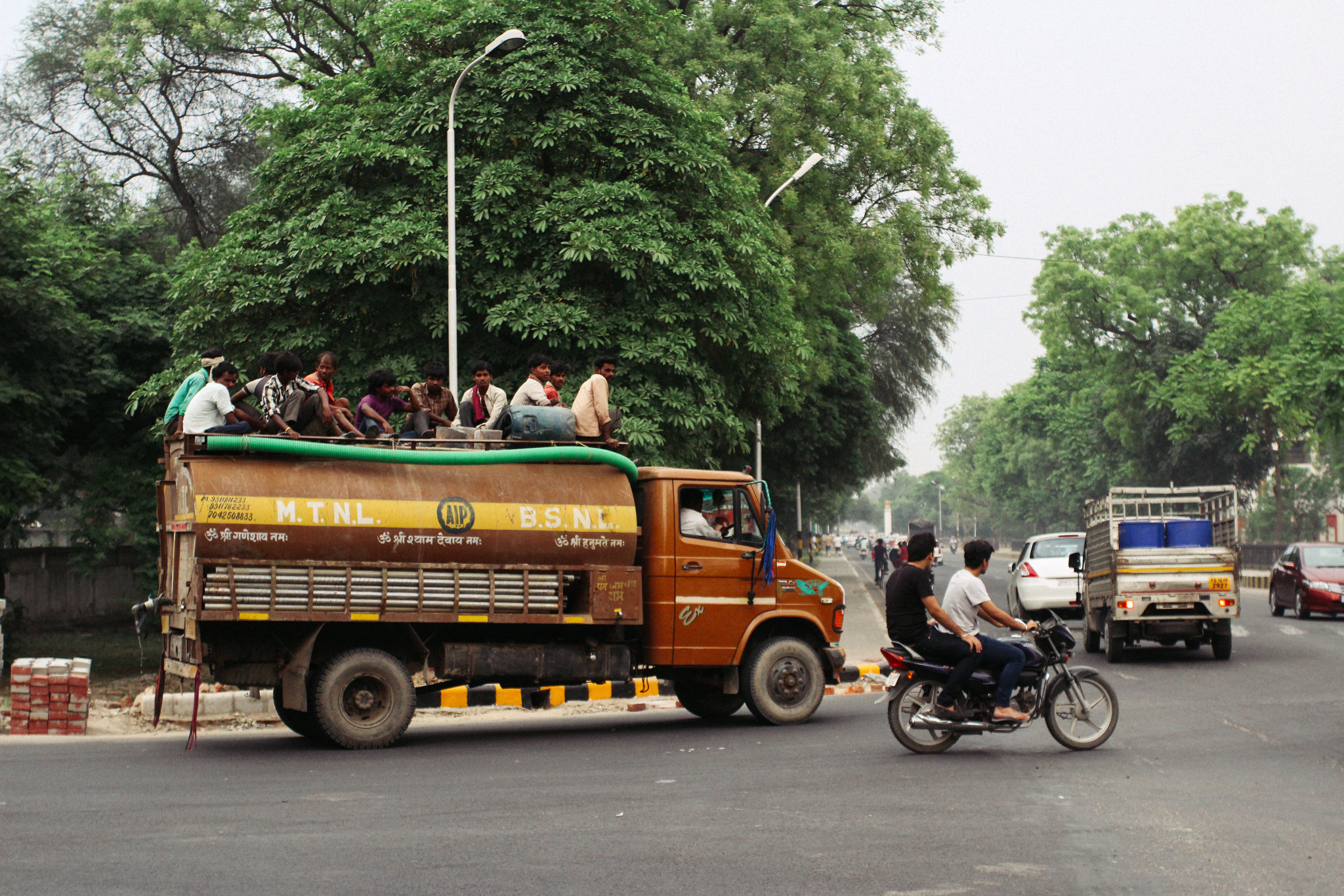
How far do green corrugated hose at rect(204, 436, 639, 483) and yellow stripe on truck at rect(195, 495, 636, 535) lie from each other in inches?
14.8

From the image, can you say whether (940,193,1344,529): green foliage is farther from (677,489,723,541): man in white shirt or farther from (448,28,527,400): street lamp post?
(677,489,723,541): man in white shirt

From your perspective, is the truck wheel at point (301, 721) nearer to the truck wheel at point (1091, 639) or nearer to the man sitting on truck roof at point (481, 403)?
the man sitting on truck roof at point (481, 403)

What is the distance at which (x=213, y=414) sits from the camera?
11352mm

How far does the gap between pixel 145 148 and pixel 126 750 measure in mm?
26124

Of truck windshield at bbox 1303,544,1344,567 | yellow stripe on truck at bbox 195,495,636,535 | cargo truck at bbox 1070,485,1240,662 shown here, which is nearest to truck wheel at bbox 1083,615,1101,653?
cargo truck at bbox 1070,485,1240,662

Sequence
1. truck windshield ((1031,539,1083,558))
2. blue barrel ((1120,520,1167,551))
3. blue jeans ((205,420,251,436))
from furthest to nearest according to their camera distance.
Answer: truck windshield ((1031,539,1083,558))
blue barrel ((1120,520,1167,551))
blue jeans ((205,420,251,436))

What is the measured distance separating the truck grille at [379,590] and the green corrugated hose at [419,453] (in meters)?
0.92

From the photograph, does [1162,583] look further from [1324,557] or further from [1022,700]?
Answer: [1324,557]

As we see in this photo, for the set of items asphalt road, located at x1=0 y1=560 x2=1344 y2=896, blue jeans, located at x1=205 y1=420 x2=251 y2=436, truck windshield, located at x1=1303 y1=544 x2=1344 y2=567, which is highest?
blue jeans, located at x1=205 y1=420 x2=251 y2=436

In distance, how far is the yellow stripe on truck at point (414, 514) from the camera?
11.0 metres

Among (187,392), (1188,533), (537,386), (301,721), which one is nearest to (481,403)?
(537,386)

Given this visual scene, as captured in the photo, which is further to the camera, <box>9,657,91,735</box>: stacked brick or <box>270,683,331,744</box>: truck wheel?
<box>9,657,91,735</box>: stacked brick

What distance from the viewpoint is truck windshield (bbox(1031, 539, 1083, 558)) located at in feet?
85.1

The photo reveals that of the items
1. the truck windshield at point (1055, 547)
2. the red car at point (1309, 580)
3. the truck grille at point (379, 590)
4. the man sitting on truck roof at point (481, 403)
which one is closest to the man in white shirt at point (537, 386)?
the man sitting on truck roof at point (481, 403)
